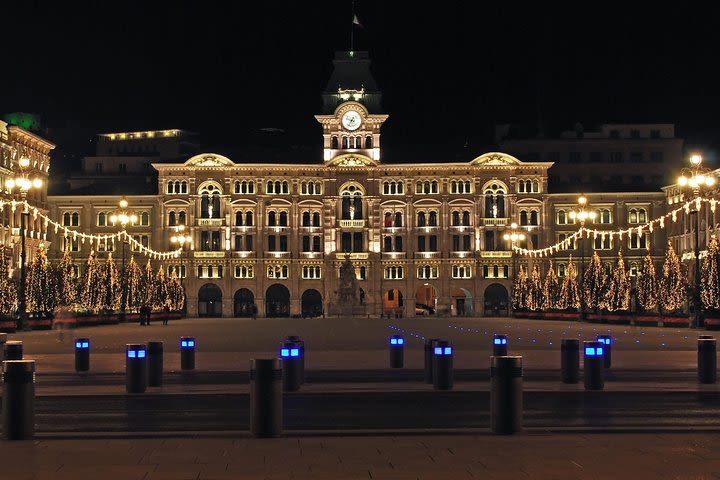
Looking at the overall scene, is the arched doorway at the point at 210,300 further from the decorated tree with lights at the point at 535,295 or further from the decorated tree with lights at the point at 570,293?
the decorated tree with lights at the point at 570,293

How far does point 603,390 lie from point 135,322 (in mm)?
77556

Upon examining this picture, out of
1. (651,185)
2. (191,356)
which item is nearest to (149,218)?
(651,185)

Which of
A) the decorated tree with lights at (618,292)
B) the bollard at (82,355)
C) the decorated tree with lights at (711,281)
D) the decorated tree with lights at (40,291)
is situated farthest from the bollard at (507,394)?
the decorated tree with lights at (618,292)

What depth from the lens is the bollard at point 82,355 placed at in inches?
1238

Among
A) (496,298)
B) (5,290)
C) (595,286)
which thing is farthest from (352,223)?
(5,290)

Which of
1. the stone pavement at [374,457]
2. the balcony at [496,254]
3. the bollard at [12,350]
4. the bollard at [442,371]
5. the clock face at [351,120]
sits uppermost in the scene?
the clock face at [351,120]

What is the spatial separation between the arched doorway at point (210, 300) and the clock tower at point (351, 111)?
18.1 m

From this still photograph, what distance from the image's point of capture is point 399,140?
156m

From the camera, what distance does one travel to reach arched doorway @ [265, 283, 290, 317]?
5413 inches

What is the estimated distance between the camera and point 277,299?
13762 centimetres

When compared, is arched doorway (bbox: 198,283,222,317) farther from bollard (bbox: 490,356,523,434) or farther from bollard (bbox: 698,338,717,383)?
bollard (bbox: 490,356,523,434)

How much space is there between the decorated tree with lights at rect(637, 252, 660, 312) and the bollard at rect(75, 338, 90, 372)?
180 ft

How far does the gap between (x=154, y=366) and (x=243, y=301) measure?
111m

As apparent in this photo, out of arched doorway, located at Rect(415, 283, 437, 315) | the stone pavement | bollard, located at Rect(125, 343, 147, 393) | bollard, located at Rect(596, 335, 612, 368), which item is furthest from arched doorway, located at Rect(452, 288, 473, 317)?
the stone pavement
